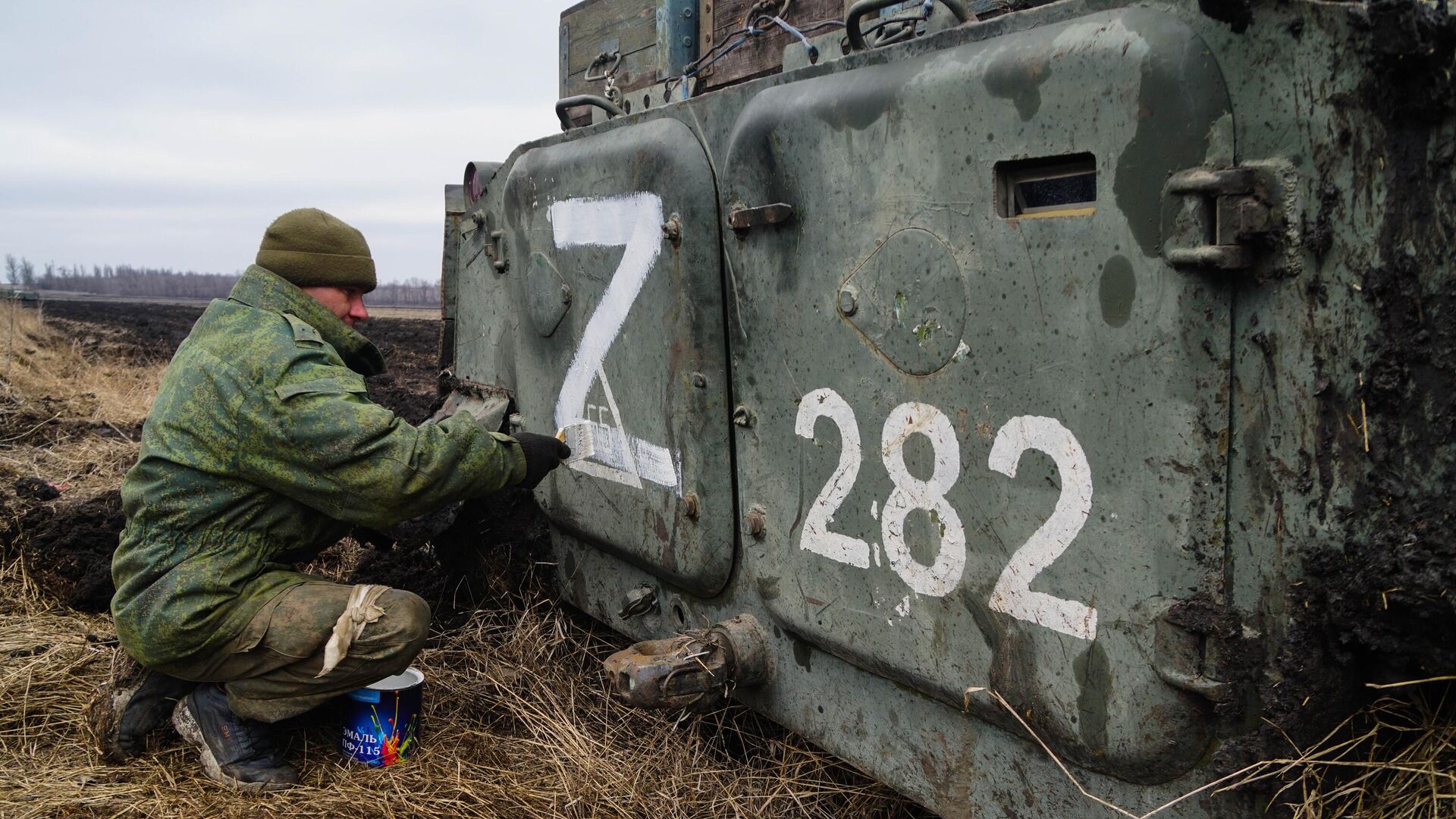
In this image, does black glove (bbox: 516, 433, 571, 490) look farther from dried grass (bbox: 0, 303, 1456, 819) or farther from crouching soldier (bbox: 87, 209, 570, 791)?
dried grass (bbox: 0, 303, 1456, 819)

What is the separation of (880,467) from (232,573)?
1728 millimetres

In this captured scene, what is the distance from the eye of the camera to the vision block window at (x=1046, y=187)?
1743mm

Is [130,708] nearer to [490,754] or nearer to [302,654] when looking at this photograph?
[302,654]

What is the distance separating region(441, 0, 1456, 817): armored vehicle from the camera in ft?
4.83

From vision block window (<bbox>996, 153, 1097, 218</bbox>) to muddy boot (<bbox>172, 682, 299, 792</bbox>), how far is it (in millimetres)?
2294

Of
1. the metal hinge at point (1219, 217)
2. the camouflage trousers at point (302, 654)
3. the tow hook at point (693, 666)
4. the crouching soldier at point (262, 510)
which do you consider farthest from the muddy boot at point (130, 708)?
the metal hinge at point (1219, 217)

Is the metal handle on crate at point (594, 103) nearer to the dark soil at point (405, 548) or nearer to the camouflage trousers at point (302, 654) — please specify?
the dark soil at point (405, 548)

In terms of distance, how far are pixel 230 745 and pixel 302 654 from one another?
12.9 inches

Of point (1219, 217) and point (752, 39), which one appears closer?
point (1219, 217)

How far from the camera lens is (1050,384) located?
1.80m

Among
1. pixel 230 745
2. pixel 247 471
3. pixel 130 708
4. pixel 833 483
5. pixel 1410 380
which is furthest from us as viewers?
pixel 130 708

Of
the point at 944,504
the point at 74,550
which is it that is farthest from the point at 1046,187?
the point at 74,550

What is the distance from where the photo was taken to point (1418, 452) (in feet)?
4.74

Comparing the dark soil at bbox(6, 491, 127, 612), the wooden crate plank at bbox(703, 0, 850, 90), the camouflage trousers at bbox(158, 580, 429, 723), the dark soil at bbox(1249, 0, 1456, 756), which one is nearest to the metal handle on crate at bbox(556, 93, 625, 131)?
the wooden crate plank at bbox(703, 0, 850, 90)
